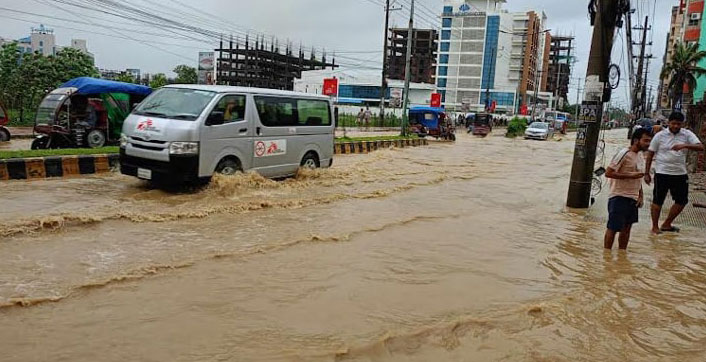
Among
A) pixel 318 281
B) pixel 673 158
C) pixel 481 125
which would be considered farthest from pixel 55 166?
pixel 481 125

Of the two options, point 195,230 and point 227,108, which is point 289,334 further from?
point 227,108

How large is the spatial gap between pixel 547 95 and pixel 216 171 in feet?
352

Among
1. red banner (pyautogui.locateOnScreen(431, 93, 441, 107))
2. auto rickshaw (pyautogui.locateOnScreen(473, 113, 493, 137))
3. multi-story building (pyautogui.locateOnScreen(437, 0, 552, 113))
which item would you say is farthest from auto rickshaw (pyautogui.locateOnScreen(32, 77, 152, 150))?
multi-story building (pyautogui.locateOnScreen(437, 0, 552, 113))

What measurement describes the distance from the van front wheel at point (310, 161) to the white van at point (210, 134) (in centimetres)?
33

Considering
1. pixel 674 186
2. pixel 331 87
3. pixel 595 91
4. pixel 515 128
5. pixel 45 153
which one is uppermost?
pixel 331 87

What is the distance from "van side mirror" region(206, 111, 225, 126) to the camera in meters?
8.21

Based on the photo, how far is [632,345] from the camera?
13.1ft

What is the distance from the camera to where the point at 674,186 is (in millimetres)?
7262

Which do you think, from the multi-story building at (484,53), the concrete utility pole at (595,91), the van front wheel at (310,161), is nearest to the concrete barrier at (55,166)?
the van front wheel at (310,161)

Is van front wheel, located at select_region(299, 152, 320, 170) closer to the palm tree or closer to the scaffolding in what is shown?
the palm tree

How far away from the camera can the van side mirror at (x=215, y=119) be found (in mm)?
8211

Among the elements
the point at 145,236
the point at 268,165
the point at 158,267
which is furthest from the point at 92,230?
the point at 268,165

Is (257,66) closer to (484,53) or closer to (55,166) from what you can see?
(484,53)

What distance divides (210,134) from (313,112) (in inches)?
118
